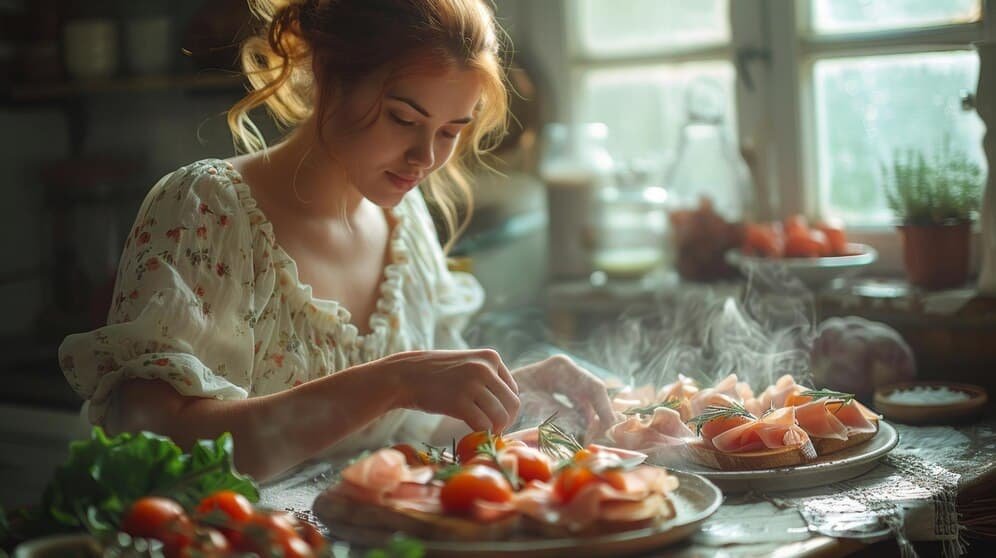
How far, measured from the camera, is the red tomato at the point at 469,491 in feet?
3.63

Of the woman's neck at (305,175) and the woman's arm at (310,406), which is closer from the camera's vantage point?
the woman's arm at (310,406)

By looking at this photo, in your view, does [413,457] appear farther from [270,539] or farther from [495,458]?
[270,539]

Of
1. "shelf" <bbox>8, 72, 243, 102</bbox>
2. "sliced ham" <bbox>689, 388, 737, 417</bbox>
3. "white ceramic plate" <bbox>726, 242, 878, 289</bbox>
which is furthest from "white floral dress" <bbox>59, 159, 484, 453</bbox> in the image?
"shelf" <bbox>8, 72, 243, 102</bbox>

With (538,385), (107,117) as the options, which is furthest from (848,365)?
(107,117)

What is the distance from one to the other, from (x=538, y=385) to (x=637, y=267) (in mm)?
1164

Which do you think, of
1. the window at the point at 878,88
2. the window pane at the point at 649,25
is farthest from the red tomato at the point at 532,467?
the window pane at the point at 649,25

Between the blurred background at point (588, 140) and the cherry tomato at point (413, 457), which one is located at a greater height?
the blurred background at point (588, 140)

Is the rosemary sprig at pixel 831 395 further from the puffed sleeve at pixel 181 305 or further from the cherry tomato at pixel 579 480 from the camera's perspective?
the puffed sleeve at pixel 181 305

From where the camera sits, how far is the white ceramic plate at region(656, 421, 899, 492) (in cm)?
136

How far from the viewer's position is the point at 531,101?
2930 mm

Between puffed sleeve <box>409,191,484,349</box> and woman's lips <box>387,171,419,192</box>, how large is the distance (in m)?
0.32

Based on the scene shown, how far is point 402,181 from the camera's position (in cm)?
157

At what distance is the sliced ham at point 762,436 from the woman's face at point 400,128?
0.54 m

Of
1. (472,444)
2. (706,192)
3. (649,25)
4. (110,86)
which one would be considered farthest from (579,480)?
(110,86)
